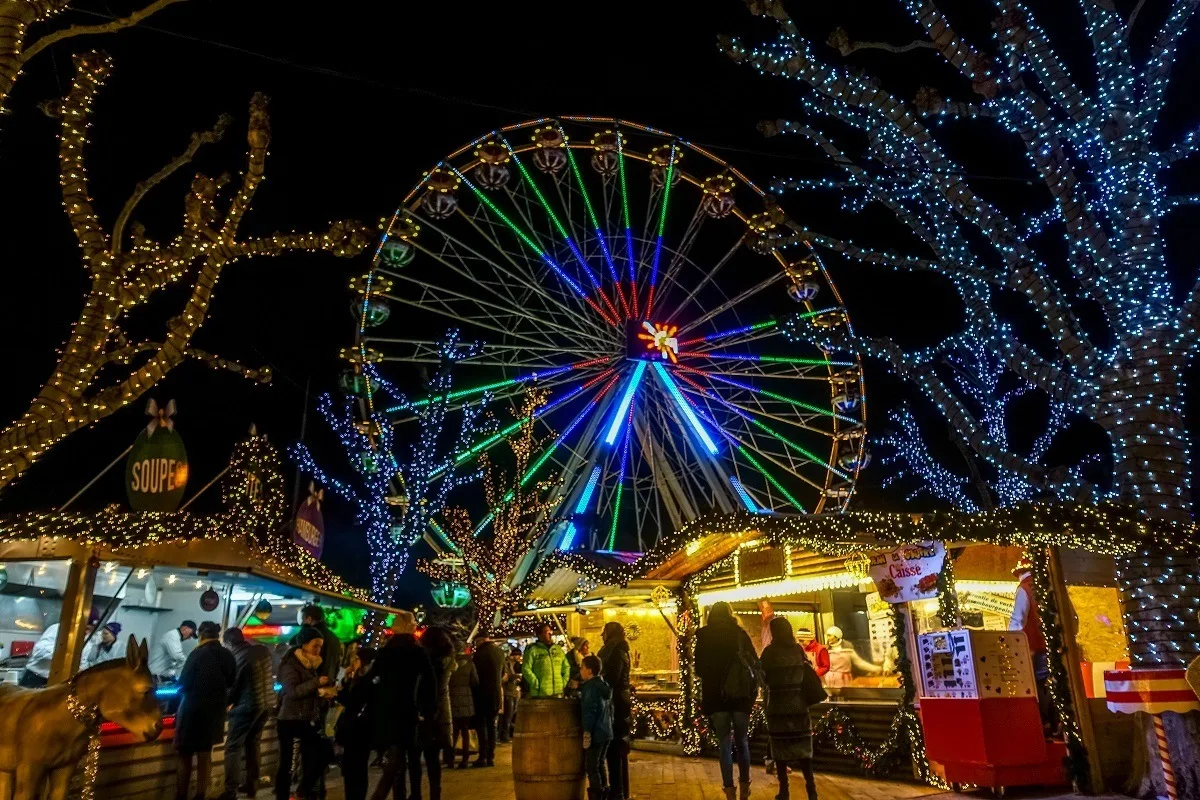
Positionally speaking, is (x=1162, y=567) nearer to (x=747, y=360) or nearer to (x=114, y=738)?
(x=114, y=738)

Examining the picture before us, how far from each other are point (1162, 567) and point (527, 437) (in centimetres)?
1521

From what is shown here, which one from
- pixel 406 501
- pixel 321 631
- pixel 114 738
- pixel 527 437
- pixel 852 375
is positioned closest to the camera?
pixel 114 738

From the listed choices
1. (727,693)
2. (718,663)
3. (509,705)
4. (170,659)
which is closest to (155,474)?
(170,659)

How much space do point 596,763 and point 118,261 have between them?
223 inches

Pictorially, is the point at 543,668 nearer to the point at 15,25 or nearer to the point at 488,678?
the point at 488,678

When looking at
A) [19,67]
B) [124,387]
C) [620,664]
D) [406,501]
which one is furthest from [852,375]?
[19,67]

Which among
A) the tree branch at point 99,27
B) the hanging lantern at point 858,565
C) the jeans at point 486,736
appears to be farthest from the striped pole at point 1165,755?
the tree branch at point 99,27

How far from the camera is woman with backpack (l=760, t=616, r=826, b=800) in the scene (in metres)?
6.51

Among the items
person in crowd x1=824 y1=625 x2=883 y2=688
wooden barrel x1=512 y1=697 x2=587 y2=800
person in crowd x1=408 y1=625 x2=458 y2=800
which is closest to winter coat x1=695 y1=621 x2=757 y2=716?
wooden barrel x1=512 y1=697 x2=587 y2=800

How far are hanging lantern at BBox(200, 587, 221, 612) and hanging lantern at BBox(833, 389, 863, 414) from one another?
12.0 meters

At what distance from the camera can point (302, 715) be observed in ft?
22.3

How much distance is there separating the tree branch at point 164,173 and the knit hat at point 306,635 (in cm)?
354

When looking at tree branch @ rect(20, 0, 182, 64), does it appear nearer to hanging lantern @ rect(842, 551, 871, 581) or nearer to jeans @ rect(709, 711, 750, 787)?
jeans @ rect(709, 711, 750, 787)

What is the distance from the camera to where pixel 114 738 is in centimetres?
652
